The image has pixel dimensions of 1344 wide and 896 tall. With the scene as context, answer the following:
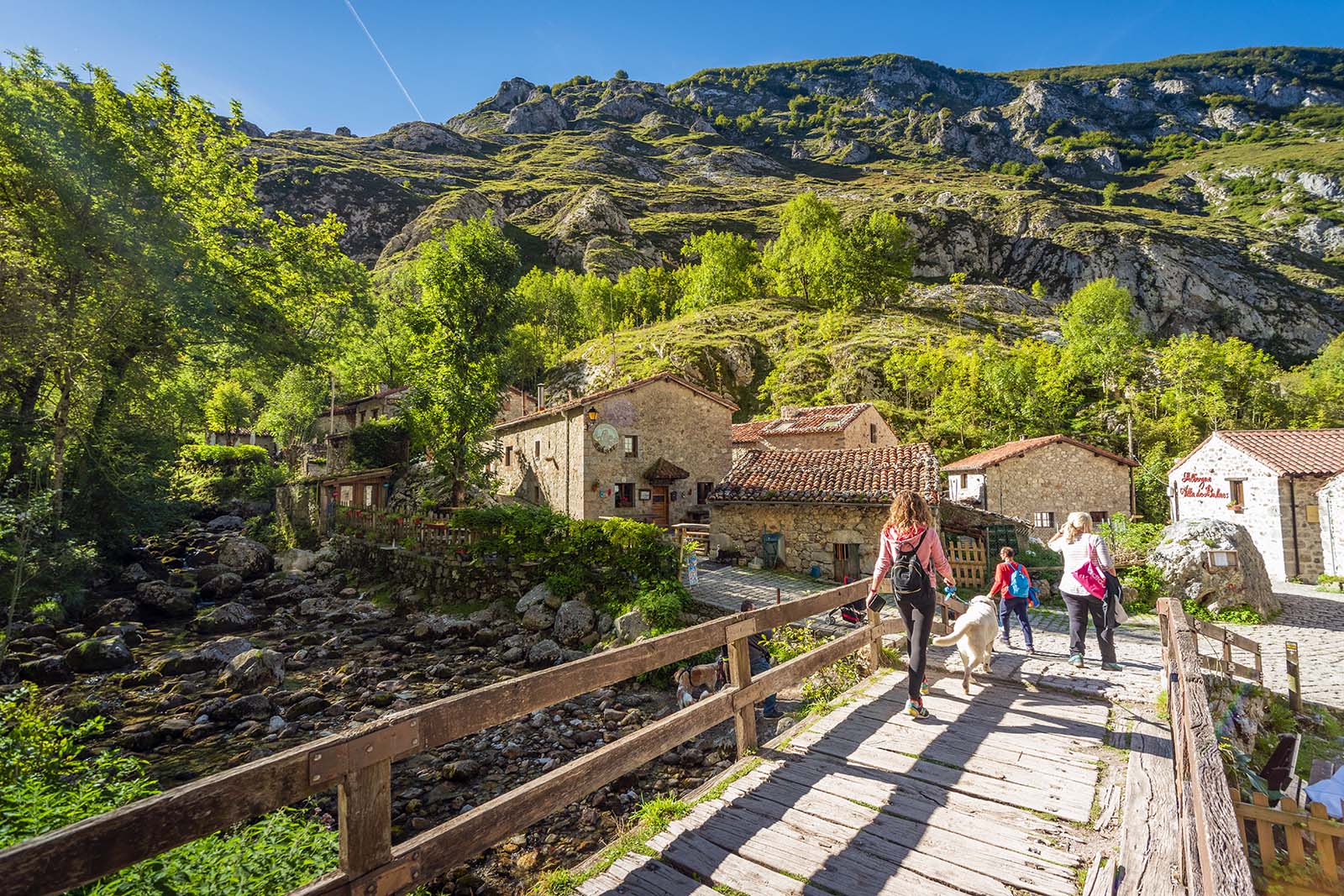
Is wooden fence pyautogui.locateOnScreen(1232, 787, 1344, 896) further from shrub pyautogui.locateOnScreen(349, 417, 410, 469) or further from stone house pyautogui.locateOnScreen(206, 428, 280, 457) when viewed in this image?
stone house pyautogui.locateOnScreen(206, 428, 280, 457)

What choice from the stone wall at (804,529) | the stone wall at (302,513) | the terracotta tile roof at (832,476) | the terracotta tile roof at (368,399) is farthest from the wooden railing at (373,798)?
the terracotta tile roof at (368,399)

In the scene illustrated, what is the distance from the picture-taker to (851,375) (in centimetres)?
4603

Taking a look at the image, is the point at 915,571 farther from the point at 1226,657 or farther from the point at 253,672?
the point at 253,672

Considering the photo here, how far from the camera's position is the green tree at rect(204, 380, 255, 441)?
2109 inches

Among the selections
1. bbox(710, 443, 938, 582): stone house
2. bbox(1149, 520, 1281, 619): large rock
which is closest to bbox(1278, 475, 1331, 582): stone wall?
bbox(1149, 520, 1281, 619): large rock

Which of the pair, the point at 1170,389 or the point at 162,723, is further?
the point at 1170,389

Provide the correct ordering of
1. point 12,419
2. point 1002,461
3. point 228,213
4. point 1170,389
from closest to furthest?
point 12,419, point 228,213, point 1002,461, point 1170,389

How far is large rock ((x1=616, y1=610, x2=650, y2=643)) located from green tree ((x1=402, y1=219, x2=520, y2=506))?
1474 centimetres

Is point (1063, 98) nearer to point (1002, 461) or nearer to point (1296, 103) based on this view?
point (1296, 103)

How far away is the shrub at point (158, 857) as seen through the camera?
436 cm

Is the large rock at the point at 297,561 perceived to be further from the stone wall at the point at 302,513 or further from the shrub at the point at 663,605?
the shrub at the point at 663,605

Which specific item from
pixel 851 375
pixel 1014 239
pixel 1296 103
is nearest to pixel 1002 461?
pixel 851 375

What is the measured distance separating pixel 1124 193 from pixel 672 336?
5761 inches

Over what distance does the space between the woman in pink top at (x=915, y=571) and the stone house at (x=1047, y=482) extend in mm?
24995
